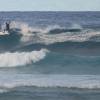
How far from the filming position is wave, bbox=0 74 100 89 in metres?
12.9

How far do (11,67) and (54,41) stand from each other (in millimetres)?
10227

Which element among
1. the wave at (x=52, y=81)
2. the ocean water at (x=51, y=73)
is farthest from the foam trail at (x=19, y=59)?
the wave at (x=52, y=81)

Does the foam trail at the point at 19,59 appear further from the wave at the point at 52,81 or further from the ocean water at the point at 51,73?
the wave at the point at 52,81

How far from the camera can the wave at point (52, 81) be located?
1294 cm

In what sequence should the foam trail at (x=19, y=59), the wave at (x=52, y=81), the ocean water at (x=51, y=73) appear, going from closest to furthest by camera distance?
the ocean water at (x=51, y=73) → the wave at (x=52, y=81) → the foam trail at (x=19, y=59)

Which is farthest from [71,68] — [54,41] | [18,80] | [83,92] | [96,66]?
[54,41]

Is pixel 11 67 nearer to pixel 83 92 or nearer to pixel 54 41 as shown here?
pixel 83 92

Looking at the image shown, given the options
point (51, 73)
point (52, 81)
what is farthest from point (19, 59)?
point (52, 81)

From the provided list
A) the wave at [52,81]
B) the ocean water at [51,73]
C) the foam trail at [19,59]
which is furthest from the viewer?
the foam trail at [19,59]

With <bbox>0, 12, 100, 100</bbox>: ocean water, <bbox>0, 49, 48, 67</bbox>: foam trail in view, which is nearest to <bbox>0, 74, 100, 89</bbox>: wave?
<bbox>0, 12, 100, 100</bbox>: ocean water

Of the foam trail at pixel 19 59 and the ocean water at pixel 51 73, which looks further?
the foam trail at pixel 19 59

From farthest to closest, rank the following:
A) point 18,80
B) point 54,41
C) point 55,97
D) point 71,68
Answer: point 54,41
point 71,68
point 18,80
point 55,97

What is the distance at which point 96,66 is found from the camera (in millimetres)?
17109

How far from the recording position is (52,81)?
13578 mm
